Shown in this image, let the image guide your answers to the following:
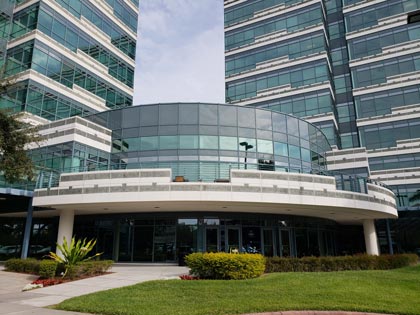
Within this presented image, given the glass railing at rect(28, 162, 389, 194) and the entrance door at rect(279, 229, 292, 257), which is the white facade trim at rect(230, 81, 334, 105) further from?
the entrance door at rect(279, 229, 292, 257)

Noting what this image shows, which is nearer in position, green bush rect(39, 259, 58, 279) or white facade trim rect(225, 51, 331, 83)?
green bush rect(39, 259, 58, 279)

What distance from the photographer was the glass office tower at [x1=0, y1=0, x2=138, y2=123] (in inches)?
1245

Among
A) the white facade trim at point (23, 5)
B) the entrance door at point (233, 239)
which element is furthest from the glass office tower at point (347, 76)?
the white facade trim at point (23, 5)

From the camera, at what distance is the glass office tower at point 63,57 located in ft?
104

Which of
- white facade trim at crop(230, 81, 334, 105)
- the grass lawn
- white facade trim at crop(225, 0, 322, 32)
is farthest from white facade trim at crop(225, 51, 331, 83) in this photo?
the grass lawn

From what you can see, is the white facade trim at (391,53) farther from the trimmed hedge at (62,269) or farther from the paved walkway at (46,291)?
the trimmed hedge at (62,269)

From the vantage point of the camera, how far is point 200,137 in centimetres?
2597

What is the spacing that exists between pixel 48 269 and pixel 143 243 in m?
8.39

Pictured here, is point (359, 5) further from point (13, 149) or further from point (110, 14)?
point (13, 149)

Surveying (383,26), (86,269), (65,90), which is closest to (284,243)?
(86,269)

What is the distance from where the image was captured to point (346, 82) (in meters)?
46.4

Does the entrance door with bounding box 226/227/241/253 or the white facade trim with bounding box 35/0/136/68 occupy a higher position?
the white facade trim with bounding box 35/0/136/68

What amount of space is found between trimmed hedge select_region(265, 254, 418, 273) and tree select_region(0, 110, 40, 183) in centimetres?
1324

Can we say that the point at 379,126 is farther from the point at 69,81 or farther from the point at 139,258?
the point at 69,81
